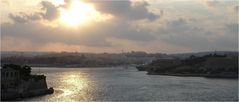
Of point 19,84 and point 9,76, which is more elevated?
point 9,76

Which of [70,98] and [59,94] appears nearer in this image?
[70,98]

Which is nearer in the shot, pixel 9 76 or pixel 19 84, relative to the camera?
pixel 19 84

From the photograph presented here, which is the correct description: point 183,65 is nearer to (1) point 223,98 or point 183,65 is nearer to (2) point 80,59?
(1) point 223,98

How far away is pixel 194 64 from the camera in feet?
235

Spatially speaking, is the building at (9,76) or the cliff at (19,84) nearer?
the cliff at (19,84)

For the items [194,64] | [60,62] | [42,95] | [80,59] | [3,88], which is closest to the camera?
[3,88]

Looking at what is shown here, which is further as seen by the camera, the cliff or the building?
the building

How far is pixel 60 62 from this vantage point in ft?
416

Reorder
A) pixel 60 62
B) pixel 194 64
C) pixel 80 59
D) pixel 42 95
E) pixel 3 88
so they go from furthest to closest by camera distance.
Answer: pixel 80 59
pixel 60 62
pixel 194 64
pixel 42 95
pixel 3 88

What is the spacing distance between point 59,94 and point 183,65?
150ft

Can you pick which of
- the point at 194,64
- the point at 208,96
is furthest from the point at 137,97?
the point at 194,64

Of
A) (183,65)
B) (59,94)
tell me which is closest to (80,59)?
(183,65)

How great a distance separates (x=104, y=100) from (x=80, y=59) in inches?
4303

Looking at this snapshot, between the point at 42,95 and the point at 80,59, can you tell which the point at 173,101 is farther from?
the point at 80,59
